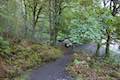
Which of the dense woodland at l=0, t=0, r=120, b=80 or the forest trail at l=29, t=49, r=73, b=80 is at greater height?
the dense woodland at l=0, t=0, r=120, b=80

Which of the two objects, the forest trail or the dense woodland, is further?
the dense woodland

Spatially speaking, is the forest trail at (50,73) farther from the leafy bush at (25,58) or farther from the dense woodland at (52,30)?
the leafy bush at (25,58)

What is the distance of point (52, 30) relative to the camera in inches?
1098

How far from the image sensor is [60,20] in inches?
1078

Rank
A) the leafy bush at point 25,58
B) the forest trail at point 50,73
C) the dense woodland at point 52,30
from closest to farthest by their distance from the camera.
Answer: the forest trail at point 50,73 → the leafy bush at point 25,58 → the dense woodland at point 52,30

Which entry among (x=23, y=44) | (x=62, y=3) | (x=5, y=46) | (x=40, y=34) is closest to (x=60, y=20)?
(x=62, y=3)

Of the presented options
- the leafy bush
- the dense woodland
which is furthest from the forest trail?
the leafy bush

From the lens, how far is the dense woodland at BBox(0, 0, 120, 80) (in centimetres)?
1570

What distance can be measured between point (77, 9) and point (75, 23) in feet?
10.6

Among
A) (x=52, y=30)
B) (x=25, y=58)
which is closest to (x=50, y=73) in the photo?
(x=25, y=58)

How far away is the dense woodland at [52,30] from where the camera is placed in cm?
1570

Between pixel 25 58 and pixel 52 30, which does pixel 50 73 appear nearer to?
pixel 25 58

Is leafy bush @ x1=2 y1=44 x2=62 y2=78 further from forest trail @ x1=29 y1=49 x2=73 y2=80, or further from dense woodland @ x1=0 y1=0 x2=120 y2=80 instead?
forest trail @ x1=29 y1=49 x2=73 y2=80

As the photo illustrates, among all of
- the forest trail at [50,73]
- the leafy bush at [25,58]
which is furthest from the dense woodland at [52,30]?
the forest trail at [50,73]
